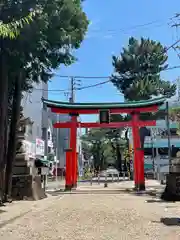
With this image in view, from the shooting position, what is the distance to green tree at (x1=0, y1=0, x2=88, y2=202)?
11.9 m

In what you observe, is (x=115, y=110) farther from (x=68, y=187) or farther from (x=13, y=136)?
(x=13, y=136)

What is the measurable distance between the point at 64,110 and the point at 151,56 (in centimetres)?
2062

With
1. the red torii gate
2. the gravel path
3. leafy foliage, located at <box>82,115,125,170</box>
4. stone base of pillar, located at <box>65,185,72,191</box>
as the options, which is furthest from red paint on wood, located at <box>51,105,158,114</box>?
leafy foliage, located at <box>82,115,125,170</box>

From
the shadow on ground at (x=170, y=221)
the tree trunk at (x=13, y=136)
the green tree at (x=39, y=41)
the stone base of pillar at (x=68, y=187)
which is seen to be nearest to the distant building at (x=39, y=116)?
the stone base of pillar at (x=68, y=187)

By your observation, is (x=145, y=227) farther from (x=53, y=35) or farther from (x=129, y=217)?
(x=53, y=35)

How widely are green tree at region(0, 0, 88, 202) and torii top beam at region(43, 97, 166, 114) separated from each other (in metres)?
11.3

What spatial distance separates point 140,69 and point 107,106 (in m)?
19.6

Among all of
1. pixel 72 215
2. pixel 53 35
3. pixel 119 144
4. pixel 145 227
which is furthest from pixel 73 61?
pixel 119 144

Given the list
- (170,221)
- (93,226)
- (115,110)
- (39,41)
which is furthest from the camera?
(115,110)

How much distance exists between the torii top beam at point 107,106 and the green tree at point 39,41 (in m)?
11.3

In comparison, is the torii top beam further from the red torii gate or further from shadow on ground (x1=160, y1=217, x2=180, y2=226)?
shadow on ground (x1=160, y1=217, x2=180, y2=226)

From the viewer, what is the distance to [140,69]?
46.7 m

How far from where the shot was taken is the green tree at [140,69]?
45.3 m

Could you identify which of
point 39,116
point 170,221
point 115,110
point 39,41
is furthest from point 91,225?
point 39,116
